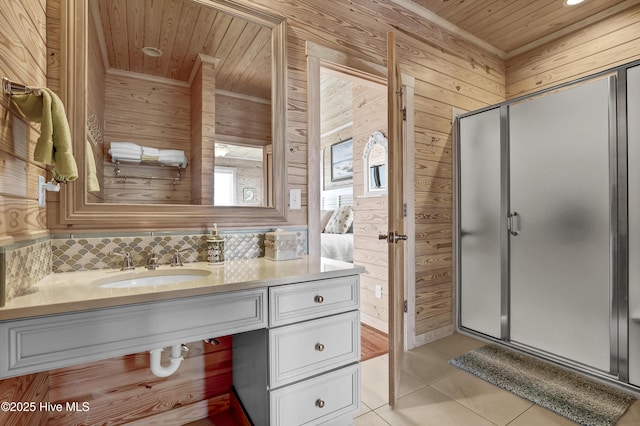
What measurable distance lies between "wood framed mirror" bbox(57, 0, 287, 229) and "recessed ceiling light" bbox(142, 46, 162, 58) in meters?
0.02

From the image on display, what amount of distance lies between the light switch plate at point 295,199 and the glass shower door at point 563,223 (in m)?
1.69

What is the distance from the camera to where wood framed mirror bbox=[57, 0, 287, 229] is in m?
1.29

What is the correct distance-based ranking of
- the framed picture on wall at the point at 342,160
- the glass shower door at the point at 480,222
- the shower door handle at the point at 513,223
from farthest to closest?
the framed picture on wall at the point at 342,160 < the glass shower door at the point at 480,222 < the shower door handle at the point at 513,223

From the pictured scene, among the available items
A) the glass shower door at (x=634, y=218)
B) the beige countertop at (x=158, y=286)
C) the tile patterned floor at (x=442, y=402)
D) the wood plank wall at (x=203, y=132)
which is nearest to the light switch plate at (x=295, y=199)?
the beige countertop at (x=158, y=286)

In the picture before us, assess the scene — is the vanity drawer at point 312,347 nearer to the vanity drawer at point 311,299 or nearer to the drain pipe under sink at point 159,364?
the vanity drawer at point 311,299

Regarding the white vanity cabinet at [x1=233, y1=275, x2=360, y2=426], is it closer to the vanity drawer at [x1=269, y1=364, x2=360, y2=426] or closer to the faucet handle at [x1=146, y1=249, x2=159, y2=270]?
the vanity drawer at [x1=269, y1=364, x2=360, y2=426]

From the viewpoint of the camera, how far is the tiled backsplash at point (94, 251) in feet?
2.91

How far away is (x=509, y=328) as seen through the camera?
2.36m

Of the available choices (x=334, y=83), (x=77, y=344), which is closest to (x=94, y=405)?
(x=77, y=344)

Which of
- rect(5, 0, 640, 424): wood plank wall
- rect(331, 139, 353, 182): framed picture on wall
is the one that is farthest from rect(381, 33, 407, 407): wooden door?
rect(331, 139, 353, 182): framed picture on wall

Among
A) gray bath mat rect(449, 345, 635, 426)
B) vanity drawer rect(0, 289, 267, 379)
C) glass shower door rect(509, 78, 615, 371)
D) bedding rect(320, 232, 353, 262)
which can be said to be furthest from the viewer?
bedding rect(320, 232, 353, 262)

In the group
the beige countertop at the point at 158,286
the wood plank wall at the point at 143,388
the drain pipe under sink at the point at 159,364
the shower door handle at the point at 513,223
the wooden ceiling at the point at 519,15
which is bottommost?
the wood plank wall at the point at 143,388

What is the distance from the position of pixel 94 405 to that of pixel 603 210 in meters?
2.93

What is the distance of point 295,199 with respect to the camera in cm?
182
